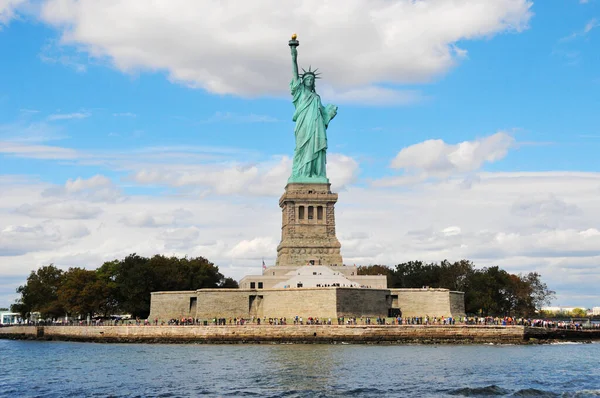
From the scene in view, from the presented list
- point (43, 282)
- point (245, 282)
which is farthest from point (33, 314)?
point (245, 282)

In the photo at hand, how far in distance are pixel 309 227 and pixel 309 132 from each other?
10660 millimetres

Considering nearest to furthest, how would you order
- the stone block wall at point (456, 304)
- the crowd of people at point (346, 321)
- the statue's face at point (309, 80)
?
the crowd of people at point (346, 321) → the stone block wall at point (456, 304) → the statue's face at point (309, 80)

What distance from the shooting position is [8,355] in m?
59.5

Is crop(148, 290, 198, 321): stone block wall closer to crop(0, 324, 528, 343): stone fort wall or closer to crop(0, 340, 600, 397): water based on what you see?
crop(0, 324, 528, 343): stone fort wall

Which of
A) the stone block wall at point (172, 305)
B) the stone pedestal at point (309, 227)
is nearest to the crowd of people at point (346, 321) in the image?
the stone block wall at point (172, 305)

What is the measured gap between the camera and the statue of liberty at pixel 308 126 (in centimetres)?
8644

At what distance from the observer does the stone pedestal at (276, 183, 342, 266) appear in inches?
3238

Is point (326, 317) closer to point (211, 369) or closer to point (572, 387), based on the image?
point (211, 369)

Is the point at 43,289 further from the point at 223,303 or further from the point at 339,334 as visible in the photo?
the point at 339,334

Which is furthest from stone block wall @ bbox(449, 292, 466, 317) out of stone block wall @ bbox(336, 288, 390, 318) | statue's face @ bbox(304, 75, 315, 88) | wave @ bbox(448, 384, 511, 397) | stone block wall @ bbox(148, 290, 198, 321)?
wave @ bbox(448, 384, 511, 397)

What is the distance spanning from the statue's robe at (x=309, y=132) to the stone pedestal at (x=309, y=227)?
2.15 meters

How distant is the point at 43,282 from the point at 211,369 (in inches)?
2360

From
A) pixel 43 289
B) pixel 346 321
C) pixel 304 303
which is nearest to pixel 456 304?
pixel 346 321

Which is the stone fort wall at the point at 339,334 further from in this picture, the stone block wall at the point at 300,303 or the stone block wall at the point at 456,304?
the stone block wall at the point at 456,304
